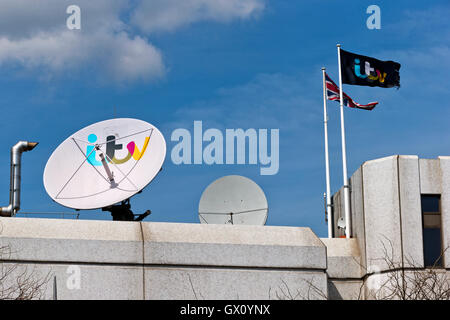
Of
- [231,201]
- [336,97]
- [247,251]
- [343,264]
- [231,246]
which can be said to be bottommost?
[343,264]

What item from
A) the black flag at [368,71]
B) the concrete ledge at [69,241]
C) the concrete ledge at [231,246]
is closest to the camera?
Answer: the concrete ledge at [69,241]

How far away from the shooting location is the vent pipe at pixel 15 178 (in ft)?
113

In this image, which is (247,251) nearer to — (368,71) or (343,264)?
(343,264)

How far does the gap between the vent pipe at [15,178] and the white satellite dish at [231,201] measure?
7.99 meters

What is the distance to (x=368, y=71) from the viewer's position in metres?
34.5

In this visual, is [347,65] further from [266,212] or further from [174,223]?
[174,223]

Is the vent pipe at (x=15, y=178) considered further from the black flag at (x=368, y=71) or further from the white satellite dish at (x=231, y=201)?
the black flag at (x=368, y=71)

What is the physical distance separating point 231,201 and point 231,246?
6.12m

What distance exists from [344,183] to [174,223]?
24.0ft

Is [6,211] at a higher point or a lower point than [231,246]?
higher

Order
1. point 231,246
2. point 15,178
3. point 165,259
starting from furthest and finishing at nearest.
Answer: point 15,178 < point 231,246 < point 165,259

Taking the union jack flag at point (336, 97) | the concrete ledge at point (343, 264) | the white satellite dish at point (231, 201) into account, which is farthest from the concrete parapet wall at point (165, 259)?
the union jack flag at point (336, 97)

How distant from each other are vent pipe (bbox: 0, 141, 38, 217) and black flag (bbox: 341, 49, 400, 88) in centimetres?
1359

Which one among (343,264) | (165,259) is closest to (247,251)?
(165,259)
